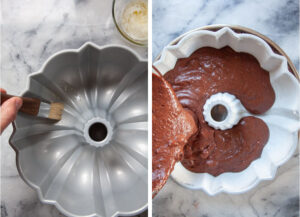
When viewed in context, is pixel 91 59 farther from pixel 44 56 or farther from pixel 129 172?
pixel 129 172

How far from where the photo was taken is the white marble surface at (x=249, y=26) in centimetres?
58

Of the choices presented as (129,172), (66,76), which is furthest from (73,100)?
(129,172)

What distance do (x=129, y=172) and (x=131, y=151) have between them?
0.04 meters

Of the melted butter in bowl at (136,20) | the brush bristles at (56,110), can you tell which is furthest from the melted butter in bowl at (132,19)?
the brush bristles at (56,110)

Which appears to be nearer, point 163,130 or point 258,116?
point 163,130

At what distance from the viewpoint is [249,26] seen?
0.59 m

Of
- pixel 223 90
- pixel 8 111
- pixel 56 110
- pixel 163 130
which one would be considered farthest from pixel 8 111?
pixel 223 90

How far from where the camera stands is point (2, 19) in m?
0.57

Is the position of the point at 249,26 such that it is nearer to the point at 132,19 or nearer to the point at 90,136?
the point at 132,19

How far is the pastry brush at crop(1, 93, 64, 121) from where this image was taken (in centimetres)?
49

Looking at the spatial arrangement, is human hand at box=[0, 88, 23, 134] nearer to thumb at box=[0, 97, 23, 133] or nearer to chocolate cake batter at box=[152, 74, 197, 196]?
thumb at box=[0, 97, 23, 133]

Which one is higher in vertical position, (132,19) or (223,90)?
(132,19)

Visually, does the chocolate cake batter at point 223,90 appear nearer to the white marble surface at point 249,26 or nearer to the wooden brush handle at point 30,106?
the white marble surface at point 249,26

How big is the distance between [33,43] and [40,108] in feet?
0.44
